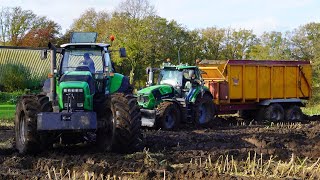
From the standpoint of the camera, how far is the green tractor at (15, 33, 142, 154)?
33.3ft

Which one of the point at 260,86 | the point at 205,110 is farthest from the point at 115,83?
the point at 260,86

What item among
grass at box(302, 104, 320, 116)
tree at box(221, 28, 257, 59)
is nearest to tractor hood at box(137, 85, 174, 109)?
grass at box(302, 104, 320, 116)

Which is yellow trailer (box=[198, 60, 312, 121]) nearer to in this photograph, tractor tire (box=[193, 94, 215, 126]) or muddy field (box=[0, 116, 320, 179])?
tractor tire (box=[193, 94, 215, 126])

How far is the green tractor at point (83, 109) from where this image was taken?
399 inches

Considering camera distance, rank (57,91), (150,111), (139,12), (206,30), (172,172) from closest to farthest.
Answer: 1. (172,172)
2. (57,91)
3. (150,111)
4. (139,12)
5. (206,30)

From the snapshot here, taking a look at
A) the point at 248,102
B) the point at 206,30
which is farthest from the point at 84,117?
the point at 206,30

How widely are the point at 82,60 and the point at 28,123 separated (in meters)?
1.82

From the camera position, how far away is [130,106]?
10.3m

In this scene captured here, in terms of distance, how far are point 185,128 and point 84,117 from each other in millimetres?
7624

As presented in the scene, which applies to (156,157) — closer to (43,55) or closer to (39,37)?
(43,55)

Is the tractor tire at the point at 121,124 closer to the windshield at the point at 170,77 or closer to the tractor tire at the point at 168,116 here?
the tractor tire at the point at 168,116

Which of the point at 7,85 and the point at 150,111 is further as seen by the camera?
the point at 7,85

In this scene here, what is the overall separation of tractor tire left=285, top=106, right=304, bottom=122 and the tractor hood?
684 cm

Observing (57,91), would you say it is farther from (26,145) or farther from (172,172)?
(172,172)
